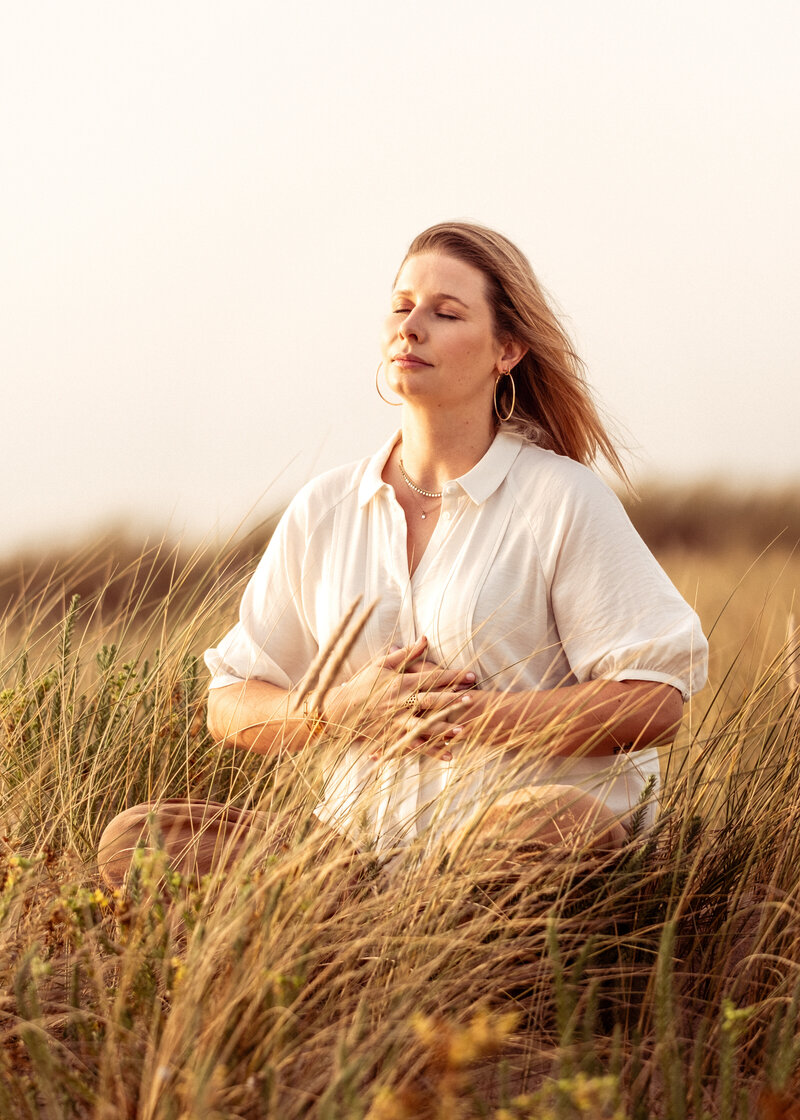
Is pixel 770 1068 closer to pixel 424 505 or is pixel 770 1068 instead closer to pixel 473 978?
pixel 473 978

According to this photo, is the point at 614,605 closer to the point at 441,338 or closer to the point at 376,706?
the point at 376,706

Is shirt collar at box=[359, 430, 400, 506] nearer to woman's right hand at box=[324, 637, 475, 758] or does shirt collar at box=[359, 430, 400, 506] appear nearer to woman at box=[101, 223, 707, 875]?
woman at box=[101, 223, 707, 875]

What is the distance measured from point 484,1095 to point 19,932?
3.06ft

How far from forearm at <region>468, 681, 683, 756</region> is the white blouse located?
0.04 meters

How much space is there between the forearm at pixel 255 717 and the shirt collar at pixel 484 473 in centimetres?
54

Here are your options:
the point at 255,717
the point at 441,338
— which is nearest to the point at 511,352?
the point at 441,338

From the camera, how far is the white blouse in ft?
8.71

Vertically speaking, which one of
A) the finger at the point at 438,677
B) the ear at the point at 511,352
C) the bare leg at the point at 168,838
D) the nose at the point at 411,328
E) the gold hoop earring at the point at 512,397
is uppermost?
the nose at the point at 411,328

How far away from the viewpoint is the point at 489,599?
279 cm

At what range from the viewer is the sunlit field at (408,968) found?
1.66 meters

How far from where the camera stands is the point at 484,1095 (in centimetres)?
198

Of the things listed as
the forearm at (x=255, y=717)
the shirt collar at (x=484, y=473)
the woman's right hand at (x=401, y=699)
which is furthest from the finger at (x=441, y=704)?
the shirt collar at (x=484, y=473)

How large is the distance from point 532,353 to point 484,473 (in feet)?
1.25

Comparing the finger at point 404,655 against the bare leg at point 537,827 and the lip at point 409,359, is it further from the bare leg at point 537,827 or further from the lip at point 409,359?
the lip at point 409,359
